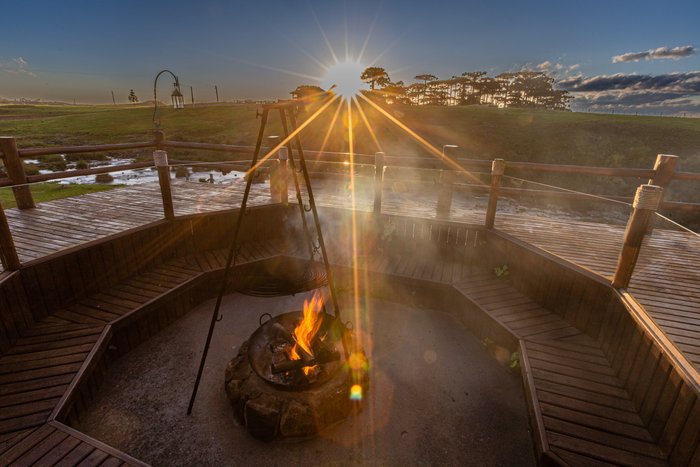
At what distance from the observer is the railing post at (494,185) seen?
510cm

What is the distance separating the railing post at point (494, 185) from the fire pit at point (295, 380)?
127 inches

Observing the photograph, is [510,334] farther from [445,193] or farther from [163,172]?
[163,172]

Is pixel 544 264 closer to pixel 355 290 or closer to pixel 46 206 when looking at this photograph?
pixel 355 290

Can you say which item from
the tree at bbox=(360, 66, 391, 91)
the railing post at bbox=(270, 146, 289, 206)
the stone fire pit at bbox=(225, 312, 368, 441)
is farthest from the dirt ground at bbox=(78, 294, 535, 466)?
the tree at bbox=(360, 66, 391, 91)

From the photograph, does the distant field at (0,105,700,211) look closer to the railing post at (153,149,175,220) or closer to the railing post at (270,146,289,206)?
the railing post at (270,146,289,206)

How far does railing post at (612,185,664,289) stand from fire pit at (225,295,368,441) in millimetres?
2979

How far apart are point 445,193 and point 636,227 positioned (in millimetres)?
3067

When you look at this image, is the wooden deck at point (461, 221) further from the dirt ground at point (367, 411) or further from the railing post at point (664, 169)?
the dirt ground at point (367, 411)

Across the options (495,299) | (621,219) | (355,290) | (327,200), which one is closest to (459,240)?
(495,299)

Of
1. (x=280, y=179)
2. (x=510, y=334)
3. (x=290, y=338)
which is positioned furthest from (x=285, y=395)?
(x=280, y=179)

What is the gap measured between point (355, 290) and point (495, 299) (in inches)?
88.8

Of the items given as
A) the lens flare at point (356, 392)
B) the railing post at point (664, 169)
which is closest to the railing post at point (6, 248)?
the lens flare at point (356, 392)

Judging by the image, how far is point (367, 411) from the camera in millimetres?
3686

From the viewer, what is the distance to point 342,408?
3512 mm
